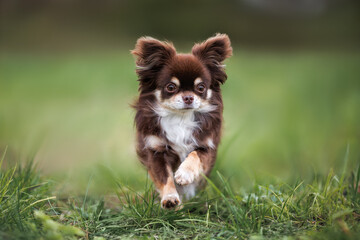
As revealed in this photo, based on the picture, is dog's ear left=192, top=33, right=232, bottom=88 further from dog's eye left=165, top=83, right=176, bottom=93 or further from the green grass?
the green grass

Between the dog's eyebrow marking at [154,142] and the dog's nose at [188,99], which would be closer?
the dog's nose at [188,99]

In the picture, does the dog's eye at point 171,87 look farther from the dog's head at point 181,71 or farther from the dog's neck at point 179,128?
the dog's neck at point 179,128

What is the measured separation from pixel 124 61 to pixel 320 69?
5177mm

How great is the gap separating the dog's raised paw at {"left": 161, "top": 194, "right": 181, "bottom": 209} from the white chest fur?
39cm

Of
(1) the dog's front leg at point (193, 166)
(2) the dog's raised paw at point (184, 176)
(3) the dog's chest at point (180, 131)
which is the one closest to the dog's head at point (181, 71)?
(3) the dog's chest at point (180, 131)

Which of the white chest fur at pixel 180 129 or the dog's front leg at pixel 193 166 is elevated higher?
the white chest fur at pixel 180 129

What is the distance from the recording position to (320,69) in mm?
10594

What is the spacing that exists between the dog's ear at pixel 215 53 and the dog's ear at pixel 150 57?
0.23m

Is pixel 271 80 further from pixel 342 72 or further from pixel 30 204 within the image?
pixel 30 204

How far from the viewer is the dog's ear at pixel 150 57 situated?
3.32m

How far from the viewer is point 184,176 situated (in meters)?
3.01

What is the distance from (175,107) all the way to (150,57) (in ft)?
1.63

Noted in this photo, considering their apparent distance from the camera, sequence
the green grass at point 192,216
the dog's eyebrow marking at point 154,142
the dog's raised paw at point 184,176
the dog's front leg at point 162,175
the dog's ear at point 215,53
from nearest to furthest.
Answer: the green grass at point 192,216 → the dog's raised paw at point 184,176 → the dog's front leg at point 162,175 → the dog's eyebrow marking at point 154,142 → the dog's ear at point 215,53

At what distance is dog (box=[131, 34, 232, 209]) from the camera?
3176 mm
